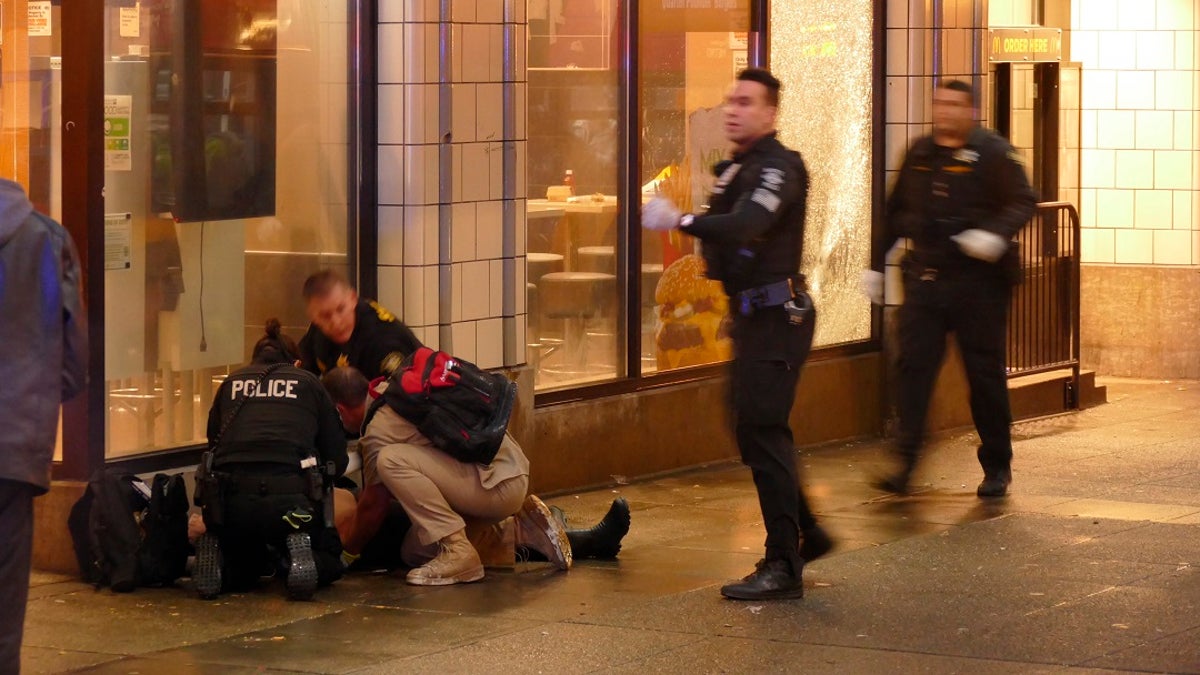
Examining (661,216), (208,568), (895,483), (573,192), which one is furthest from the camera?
(573,192)

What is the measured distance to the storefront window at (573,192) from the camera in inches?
407

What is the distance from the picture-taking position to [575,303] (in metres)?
10.6

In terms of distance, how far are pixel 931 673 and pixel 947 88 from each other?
360 centimetres

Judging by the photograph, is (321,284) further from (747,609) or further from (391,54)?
(747,609)

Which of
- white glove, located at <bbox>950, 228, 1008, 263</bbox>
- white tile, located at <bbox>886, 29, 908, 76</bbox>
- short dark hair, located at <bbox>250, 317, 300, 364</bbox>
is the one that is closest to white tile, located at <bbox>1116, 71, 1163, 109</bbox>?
white tile, located at <bbox>886, 29, 908, 76</bbox>

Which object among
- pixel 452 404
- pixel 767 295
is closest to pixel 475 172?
pixel 452 404

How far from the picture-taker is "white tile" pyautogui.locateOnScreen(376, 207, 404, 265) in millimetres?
9367

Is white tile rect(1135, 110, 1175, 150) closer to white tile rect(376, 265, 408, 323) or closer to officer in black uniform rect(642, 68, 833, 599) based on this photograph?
white tile rect(376, 265, 408, 323)

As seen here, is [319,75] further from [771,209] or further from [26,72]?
[771,209]

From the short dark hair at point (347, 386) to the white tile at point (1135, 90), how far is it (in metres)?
8.61

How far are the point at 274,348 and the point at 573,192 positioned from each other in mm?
2558

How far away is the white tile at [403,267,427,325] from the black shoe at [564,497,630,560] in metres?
1.54

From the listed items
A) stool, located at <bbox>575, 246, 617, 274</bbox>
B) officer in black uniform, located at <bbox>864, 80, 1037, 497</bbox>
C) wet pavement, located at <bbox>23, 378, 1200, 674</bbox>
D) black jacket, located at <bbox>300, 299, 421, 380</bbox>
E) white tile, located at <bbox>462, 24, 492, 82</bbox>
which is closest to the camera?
wet pavement, located at <bbox>23, 378, 1200, 674</bbox>

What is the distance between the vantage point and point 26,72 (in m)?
8.23
